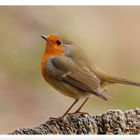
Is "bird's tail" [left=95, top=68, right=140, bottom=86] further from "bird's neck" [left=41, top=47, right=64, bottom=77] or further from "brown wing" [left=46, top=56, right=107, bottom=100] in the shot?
"bird's neck" [left=41, top=47, right=64, bottom=77]

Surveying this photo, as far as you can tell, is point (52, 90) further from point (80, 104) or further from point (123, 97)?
point (123, 97)

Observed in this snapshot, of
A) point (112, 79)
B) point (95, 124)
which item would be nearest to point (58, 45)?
point (112, 79)

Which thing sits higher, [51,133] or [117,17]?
[117,17]

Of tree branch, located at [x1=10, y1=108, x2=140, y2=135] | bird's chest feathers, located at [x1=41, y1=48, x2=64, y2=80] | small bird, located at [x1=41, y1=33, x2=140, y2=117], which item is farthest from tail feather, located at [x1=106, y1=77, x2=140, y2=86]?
bird's chest feathers, located at [x1=41, y1=48, x2=64, y2=80]

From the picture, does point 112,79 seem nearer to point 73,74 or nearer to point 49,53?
point 73,74

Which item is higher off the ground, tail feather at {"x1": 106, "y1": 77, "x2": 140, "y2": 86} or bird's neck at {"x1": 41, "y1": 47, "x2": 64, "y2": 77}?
bird's neck at {"x1": 41, "y1": 47, "x2": 64, "y2": 77}

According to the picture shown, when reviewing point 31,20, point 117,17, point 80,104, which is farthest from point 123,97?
point 31,20

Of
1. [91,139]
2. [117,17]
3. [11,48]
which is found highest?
[117,17]
